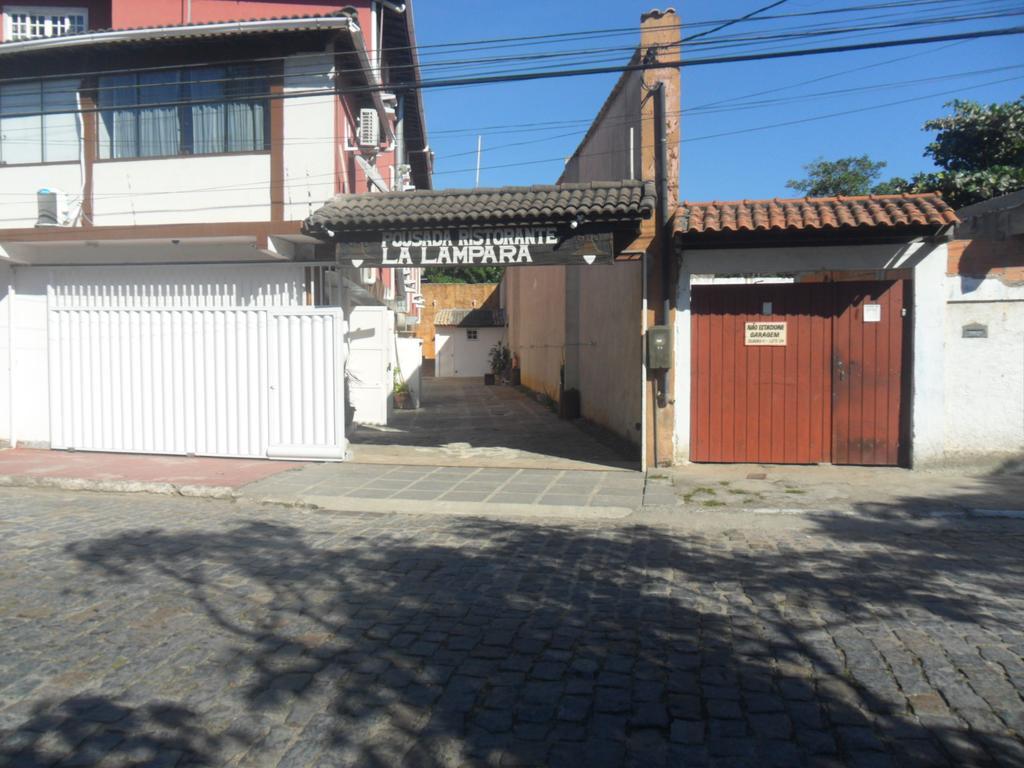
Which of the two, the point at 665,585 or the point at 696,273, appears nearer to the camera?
the point at 665,585

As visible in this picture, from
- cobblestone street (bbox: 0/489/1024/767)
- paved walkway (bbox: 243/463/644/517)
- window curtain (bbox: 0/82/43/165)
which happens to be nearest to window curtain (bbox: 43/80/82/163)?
window curtain (bbox: 0/82/43/165)

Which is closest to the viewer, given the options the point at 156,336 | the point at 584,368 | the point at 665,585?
the point at 665,585

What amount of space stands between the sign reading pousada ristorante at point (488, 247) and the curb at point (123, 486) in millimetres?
3358

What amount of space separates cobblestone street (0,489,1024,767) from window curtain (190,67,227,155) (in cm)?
650

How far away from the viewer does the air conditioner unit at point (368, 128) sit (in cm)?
1216

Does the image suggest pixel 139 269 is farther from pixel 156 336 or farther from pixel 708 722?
pixel 708 722

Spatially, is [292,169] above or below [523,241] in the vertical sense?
above

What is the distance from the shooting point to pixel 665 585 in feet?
18.8

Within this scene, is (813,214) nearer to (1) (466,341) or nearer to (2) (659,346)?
(2) (659,346)

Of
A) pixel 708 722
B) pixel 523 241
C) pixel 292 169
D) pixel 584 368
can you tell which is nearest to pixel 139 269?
pixel 292 169

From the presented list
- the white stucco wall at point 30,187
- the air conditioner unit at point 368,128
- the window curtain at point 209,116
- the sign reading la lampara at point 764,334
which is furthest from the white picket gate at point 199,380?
the sign reading la lampara at point 764,334

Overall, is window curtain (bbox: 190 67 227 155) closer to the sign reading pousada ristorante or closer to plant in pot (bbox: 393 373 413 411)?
the sign reading pousada ristorante

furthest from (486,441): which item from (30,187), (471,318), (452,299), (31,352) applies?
(452,299)

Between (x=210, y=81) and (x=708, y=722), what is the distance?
10.7 metres
